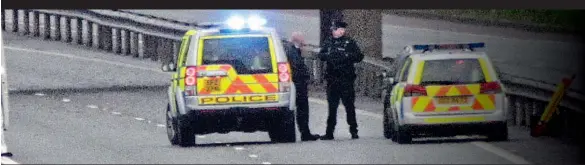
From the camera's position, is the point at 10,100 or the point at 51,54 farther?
the point at 51,54

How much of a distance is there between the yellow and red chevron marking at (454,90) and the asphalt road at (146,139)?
1.48ft

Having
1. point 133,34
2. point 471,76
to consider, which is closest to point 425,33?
point 471,76

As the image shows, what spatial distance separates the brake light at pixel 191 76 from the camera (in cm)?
2339

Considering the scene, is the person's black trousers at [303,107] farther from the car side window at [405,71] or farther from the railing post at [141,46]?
→ the railing post at [141,46]

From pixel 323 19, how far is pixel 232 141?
151 centimetres

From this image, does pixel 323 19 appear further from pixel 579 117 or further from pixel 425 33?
pixel 579 117

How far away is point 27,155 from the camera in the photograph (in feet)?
76.1

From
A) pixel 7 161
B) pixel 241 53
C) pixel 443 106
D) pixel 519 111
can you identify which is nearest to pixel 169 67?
pixel 241 53

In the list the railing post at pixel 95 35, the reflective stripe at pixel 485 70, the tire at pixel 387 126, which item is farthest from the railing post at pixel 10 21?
the reflective stripe at pixel 485 70

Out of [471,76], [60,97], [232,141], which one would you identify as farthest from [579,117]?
[60,97]

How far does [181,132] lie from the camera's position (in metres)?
23.6

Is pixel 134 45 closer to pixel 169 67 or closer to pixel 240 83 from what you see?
pixel 169 67

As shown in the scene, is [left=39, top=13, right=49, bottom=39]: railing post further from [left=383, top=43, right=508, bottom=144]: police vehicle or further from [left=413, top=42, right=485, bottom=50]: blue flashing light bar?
[left=413, top=42, right=485, bottom=50]: blue flashing light bar

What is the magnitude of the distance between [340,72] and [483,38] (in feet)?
4.89
